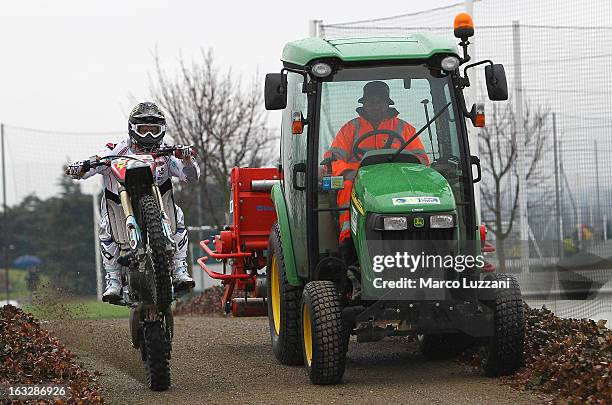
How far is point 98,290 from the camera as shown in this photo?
2123 cm

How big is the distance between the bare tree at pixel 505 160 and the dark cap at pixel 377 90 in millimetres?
5433

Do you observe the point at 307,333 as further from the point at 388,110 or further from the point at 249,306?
the point at 249,306

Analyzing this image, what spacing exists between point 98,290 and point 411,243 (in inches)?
520

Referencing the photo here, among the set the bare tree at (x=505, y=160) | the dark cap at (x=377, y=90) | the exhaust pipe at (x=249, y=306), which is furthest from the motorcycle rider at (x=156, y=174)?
the bare tree at (x=505, y=160)

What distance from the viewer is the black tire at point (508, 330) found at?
29.0ft

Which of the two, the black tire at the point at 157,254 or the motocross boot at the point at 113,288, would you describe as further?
the motocross boot at the point at 113,288

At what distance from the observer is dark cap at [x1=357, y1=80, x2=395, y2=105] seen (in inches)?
372

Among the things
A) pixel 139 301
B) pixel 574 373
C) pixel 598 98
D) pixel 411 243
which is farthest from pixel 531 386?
pixel 598 98

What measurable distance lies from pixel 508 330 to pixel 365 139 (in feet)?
5.77

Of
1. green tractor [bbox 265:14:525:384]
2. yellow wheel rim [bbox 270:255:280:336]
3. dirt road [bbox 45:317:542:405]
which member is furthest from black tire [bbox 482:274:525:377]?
yellow wheel rim [bbox 270:255:280:336]

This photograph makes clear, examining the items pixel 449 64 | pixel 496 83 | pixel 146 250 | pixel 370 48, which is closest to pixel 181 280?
pixel 146 250

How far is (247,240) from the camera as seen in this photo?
11.5m

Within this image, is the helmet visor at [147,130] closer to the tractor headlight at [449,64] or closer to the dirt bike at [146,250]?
the dirt bike at [146,250]

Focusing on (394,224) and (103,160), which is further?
(103,160)
